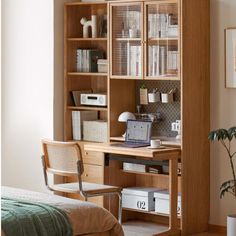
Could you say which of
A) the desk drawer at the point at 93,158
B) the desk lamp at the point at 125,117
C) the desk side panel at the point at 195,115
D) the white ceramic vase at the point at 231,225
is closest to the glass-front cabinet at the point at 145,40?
the desk side panel at the point at 195,115

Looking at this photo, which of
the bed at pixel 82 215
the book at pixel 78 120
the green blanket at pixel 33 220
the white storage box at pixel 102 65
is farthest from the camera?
the book at pixel 78 120

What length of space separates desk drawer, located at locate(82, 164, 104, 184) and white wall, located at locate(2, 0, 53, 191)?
535mm

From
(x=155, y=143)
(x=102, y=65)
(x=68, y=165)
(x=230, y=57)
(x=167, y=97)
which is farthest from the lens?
(x=102, y=65)

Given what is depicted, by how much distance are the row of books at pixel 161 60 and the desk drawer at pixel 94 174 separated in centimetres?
98

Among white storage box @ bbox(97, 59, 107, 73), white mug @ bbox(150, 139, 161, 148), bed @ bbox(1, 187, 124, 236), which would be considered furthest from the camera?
white storage box @ bbox(97, 59, 107, 73)

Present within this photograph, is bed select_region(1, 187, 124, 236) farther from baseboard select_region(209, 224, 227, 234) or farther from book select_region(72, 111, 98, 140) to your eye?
book select_region(72, 111, 98, 140)

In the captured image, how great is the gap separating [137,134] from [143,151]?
386mm

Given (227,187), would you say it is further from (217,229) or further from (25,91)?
(25,91)

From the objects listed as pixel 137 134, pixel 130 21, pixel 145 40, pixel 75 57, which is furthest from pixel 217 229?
pixel 75 57

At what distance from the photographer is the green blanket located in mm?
2892

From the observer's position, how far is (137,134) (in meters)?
4.89

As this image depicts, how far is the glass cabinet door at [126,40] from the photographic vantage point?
488cm

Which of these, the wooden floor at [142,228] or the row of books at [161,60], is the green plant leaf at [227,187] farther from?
the row of books at [161,60]

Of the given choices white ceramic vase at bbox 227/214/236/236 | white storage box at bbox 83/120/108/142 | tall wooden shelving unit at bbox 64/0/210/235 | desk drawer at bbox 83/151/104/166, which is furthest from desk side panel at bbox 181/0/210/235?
white storage box at bbox 83/120/108/142
